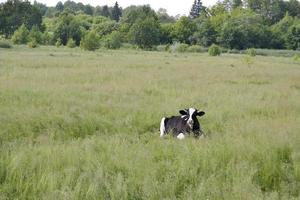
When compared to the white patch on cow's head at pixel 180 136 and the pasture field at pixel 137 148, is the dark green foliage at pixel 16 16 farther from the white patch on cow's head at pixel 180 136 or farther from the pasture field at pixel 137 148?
the white patch on cow's head at pixel 180 136

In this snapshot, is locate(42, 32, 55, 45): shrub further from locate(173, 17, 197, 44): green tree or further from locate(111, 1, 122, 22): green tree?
locate(111, 1, 122, 22): green tree

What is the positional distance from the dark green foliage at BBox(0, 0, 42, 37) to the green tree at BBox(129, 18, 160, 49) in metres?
26.5

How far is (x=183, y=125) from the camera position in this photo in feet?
31.7

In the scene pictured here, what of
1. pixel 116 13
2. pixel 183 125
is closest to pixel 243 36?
pixel 116 13

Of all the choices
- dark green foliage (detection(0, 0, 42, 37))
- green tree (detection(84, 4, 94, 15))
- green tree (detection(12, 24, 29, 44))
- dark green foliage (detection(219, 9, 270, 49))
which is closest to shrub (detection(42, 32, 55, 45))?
green tree (detection(12, 24, 29, 44))

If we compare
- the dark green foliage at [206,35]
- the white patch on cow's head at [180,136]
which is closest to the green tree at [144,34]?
the dark green foliage at [206,35]

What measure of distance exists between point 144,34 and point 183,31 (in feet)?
51.9

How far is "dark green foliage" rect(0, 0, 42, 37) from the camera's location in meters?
92.7

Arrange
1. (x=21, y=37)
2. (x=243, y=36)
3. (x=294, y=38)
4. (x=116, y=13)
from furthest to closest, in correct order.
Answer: (x=116, y=13), (x=294, y=38), (x=243, y=36), (x=21, y=37)

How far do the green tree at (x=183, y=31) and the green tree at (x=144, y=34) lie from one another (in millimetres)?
12296

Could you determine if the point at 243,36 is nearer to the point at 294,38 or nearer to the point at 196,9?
the point at 294,38

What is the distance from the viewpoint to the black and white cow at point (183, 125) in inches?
371

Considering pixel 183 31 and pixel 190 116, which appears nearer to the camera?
pixel 190 116

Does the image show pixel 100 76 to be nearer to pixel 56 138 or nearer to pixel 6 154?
pixel 56 138
